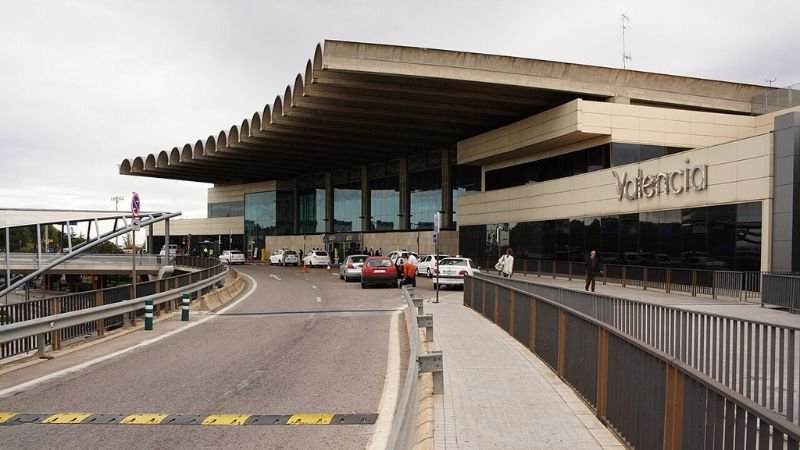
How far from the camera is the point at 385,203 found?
6812cm

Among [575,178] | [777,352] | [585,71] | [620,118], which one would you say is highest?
[585,71]

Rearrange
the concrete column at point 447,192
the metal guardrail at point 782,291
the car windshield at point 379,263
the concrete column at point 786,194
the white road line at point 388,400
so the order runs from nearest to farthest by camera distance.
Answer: the white road line at point 388,400 → the metal guardrail at point 782,291 → the concrete column at point 786,194 → the car windshield at point 379,263 → the concrete column at point 447,192

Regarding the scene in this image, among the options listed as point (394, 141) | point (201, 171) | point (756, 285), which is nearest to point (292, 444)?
point (756, 285)

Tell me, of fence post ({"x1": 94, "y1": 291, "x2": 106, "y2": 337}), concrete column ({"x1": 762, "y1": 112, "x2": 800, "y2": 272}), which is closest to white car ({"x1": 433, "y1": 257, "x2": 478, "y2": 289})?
concrete column ({"x1": 762, "y1": 112, "x2": 800, "y2": 272})

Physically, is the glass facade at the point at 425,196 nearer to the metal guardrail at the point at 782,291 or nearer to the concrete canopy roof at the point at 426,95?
the concrete canopy roof at the point at 426,95

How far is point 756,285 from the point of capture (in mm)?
22375

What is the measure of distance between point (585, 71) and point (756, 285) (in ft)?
63.5

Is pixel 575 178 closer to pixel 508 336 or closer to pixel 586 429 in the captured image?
pixel 508 336

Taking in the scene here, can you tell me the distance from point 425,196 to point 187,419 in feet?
181

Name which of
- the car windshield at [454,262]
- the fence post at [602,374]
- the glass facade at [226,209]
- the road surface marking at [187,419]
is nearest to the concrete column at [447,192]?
the car windshield at [454,262]

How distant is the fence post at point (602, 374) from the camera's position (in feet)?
21.0

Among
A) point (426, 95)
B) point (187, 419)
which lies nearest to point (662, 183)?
point (426, 95)

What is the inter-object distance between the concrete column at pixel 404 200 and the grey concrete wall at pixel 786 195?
4186 centimetres

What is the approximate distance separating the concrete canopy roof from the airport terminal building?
0.11 m
